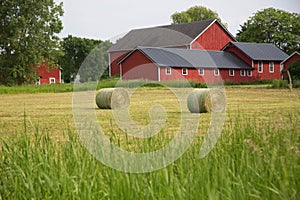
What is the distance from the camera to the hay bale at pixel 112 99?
18.7 metres

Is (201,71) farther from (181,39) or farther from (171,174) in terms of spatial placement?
(171,174)

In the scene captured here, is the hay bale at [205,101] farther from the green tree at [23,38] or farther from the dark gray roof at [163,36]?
the dark gray roof at [163,36]

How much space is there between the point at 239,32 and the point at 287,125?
72.3 meters

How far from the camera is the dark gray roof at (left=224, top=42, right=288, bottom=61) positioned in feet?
173

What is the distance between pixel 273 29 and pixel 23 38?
35.2 meters

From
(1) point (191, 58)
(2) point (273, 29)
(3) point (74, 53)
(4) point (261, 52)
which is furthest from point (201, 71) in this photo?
(3) point (74, 53)

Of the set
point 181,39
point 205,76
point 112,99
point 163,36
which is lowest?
point 112,99

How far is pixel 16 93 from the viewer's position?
3266 cm

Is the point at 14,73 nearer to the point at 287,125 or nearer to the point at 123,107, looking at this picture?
the point at 123,107

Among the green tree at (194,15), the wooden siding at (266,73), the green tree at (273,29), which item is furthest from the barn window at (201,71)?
the green tree at (194,15)

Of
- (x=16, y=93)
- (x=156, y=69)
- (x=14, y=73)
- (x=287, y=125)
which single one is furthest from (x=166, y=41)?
(x=287, y=125)

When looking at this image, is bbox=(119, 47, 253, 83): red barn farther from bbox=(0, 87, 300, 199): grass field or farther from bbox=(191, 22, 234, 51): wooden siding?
bbox=(0, 87, 300, 199): grass field

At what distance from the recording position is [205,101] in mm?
15938

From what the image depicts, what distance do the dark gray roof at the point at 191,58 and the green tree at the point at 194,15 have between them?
118 ft
